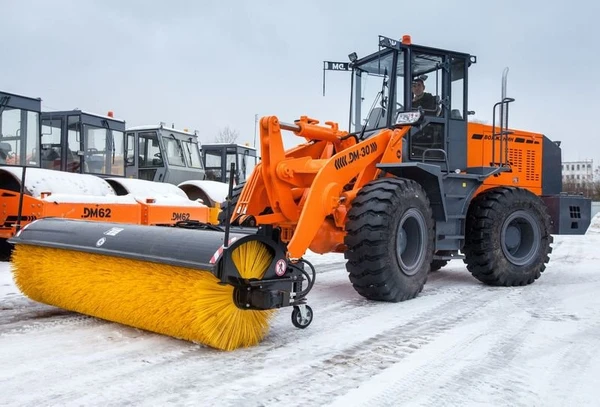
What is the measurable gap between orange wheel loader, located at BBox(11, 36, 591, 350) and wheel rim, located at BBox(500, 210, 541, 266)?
2 cm

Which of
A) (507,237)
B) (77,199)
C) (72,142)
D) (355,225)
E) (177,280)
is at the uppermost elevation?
(72,142)

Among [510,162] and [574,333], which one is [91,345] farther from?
[510,162]

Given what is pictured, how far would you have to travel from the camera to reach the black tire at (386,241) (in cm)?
480

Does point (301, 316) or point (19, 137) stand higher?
point (19, 137)

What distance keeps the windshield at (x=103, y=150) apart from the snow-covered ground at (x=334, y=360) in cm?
509

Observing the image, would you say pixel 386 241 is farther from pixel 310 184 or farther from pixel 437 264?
pixel 437 264

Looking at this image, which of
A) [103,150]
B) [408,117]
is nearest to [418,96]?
[408,117]

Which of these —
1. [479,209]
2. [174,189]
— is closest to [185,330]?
[479,209]

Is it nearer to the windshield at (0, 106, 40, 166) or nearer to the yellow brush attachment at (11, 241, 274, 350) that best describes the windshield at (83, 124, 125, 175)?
the windshield at (0, 106, 40, 166)

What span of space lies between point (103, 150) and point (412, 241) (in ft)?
21.9

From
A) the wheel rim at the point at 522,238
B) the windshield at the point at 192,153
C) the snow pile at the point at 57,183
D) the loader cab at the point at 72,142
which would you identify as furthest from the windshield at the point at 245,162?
the wheel rim at the point at 522,238

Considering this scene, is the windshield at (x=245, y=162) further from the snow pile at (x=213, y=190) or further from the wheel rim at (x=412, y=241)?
the wheel rim at (x=412, y=241)

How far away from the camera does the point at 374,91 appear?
Result: 21.1 feet

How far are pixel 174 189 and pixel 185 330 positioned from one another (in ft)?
18.9
